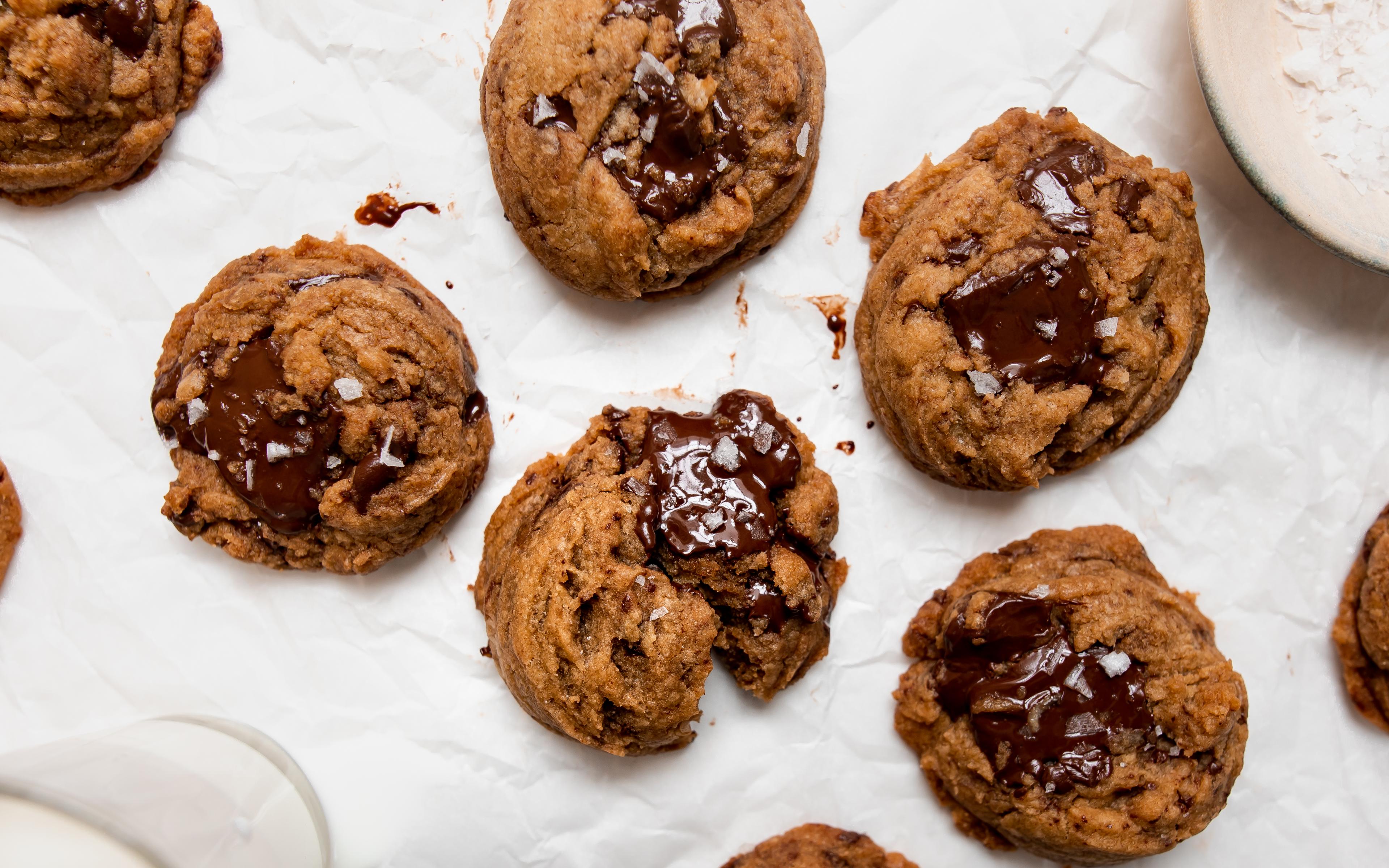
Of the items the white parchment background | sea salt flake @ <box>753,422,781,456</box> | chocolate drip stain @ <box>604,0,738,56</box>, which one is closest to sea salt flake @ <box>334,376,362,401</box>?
the white parchment background

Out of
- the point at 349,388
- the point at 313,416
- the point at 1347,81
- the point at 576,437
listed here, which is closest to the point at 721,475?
the point at 576,437

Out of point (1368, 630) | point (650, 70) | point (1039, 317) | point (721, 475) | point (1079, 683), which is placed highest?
point (650, 70)

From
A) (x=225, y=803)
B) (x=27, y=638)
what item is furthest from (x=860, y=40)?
(x=27, y=638)

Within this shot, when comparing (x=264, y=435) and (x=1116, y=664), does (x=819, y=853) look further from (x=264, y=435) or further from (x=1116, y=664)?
(x=264, y=435)

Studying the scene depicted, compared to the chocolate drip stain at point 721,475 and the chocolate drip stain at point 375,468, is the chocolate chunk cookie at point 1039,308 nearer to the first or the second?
the chocolate drip stain at point 721,475

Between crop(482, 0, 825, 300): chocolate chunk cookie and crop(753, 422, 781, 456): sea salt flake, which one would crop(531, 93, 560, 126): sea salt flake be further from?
crop(753, 422, 781, 456): sea salt flake

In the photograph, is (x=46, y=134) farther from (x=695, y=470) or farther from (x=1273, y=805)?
(x=1273, y=805)
